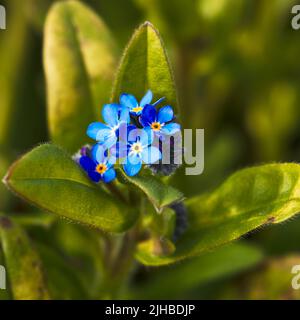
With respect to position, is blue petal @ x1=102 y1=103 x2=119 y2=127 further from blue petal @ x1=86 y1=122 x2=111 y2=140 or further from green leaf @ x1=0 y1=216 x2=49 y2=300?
green leaf @ x1=0 y1=216 x2=49 y2=300

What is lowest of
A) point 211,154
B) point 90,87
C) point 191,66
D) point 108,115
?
point 108,115

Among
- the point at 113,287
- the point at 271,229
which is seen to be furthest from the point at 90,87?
the point at 271,229

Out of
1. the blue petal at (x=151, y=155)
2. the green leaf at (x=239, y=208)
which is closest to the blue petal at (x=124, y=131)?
the blue petal at (x=151, y=155)

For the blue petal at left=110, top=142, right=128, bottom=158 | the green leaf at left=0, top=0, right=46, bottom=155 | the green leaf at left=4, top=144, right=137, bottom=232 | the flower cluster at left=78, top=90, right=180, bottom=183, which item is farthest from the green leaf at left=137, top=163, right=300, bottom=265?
the green leaf at left=0, top=0, right=46, bottom=155

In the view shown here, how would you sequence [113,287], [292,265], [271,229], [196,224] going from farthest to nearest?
1. [271,229]
2. [292,265]
3. [113,287]
4. [196,224]

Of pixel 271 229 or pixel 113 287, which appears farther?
pixel 271 229

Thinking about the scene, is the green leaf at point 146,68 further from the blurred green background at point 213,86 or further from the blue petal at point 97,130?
the blurred green background at point 213,86
